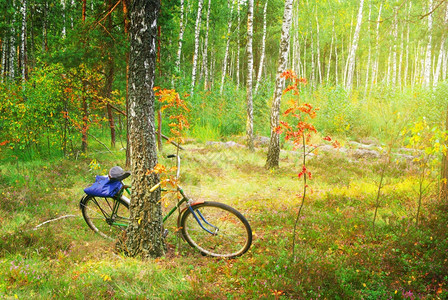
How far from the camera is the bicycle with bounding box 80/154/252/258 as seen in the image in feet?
13.1

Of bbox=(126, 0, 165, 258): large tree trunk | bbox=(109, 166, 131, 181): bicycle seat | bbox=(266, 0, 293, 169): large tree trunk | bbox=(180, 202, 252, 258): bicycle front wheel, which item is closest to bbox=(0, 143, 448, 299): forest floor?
bbox=(180, 202, 252, 258): bicycle front wheel

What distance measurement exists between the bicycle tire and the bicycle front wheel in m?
1.16

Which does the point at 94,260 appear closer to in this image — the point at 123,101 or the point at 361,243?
the point at 361,243

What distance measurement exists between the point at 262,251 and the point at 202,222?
3.27ft

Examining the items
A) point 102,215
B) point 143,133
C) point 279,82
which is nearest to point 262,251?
point 143,133

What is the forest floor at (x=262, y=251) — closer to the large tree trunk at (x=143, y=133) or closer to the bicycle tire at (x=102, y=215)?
the bicycle tire at (x=102, y=215)

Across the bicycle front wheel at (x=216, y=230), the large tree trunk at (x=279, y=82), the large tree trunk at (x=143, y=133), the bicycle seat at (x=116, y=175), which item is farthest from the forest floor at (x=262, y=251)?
the large tree trunk at (x=279, y=82)

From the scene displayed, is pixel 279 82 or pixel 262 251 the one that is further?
pixel 279 82

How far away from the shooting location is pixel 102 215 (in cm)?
490

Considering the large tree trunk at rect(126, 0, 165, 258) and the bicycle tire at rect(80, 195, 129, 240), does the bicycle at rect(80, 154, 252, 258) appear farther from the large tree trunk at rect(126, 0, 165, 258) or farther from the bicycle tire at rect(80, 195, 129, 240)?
the large tree trunk at rect(126, 0, 165, 258)

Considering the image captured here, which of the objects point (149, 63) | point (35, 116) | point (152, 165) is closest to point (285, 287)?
point (152, 165)

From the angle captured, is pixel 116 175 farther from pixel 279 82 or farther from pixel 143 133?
pixel 279 82

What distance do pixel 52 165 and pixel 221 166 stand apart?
15.9 ft

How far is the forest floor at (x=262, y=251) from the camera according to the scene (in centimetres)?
315
